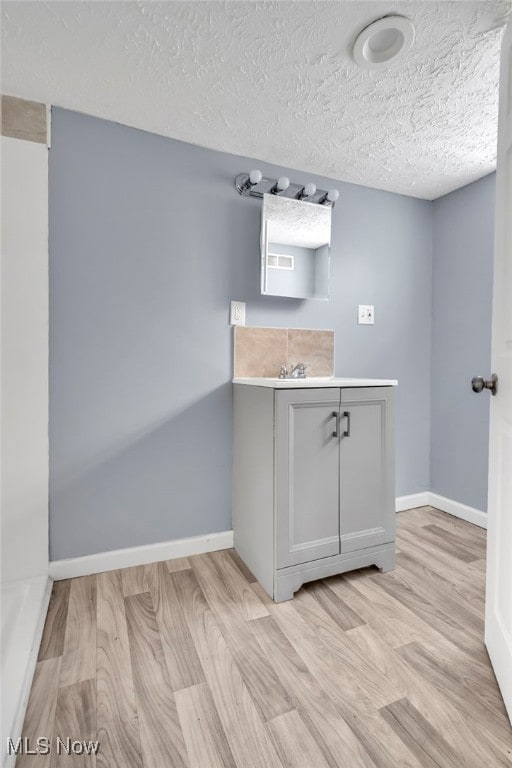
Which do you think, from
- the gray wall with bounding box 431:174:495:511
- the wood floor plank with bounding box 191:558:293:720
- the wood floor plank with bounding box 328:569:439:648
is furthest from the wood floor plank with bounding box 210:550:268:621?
the gray wall with bounding box 431:174:495:511

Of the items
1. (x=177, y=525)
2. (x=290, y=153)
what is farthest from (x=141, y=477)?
(x=290, y=153)

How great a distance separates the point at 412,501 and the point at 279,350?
52.9 inches

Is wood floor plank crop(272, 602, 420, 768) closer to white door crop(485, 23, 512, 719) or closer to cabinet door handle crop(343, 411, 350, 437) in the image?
white door crop(485, 23, 512, 719)

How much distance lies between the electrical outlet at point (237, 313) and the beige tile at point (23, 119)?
3.35ft

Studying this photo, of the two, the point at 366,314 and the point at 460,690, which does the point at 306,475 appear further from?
the point at 366,314

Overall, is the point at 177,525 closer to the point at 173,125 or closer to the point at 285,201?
the point at 285,201

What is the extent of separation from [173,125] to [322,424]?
1.45m

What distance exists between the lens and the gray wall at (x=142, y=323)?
1559mm

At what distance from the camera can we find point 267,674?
1.08m

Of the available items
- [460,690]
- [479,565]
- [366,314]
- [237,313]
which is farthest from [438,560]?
[237,313]

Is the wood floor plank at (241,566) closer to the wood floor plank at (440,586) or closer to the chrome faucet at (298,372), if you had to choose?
the wood floor plank at (440,586)

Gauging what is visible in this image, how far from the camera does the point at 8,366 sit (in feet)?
4.79

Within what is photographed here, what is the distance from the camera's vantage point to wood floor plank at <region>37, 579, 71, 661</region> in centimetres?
117

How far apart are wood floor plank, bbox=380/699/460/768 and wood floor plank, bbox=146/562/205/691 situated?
1.71 ft
